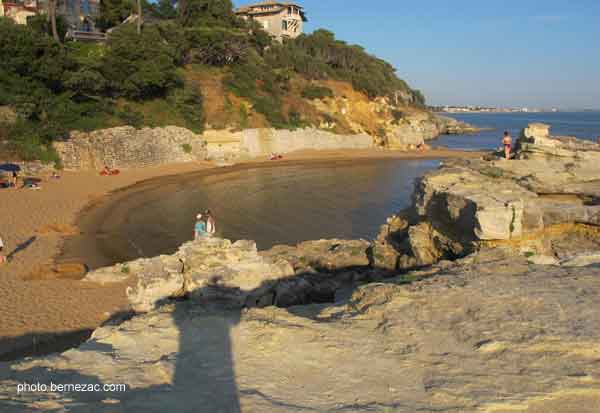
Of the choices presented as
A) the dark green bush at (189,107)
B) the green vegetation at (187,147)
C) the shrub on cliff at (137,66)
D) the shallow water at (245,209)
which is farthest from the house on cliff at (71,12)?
the shallow water at (245,209)

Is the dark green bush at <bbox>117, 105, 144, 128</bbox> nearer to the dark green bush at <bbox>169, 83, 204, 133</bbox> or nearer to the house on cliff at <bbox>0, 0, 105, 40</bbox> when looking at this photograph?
the dark green bush at <bbox>169, 83, 204, 133</bbox>

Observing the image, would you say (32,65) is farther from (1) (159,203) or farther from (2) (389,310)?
(2) (389,310)

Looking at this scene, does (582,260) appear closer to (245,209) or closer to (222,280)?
(222,280)

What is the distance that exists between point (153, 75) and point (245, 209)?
1904cm

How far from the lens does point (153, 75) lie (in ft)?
118

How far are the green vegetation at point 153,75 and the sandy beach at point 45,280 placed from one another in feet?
17.7

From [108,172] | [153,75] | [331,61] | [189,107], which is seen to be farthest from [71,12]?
[331,61]

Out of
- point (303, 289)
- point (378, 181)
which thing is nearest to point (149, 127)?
point (378, 181)

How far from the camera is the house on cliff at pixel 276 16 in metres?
71.8

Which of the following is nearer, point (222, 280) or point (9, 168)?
point (222, 280)

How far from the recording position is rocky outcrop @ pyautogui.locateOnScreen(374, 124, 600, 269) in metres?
9.95

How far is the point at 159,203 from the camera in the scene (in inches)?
964

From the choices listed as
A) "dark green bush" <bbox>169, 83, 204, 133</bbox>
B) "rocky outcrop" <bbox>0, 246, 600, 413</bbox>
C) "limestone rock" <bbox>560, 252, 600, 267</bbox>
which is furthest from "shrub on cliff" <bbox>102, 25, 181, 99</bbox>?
"limestone rock" <bbox>560, 252, 600, 267</bbox>

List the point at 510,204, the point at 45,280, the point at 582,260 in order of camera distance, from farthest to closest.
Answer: the point at 45,280 → the point at 510,204 → the point at 582,260
